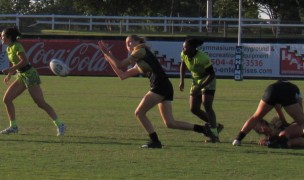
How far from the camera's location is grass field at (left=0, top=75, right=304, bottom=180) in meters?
10.5

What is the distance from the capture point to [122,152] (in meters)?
12.3

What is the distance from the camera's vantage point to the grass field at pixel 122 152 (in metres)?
10.5

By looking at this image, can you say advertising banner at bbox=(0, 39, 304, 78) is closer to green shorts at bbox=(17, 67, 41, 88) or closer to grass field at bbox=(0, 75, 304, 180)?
grass field at bbox=(0, 75, 304, 180)

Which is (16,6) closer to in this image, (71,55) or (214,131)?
(71,55)

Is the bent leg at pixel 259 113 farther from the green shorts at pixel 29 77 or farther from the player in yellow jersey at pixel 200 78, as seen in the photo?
the green shorts at pixel 29 77

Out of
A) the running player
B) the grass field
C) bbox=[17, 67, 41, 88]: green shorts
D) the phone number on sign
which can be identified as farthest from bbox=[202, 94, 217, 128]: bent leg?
the phone number on sign

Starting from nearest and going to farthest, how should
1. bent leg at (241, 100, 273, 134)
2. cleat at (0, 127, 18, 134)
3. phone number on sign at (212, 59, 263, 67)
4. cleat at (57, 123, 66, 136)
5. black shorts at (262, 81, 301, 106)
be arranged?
black shorts at (262, 81, 301, 106), bent leg at (241, 100, 273, 134), cleat at (57, 123, 66, 136), cleat at (0, 127, 18, 134), phone number on sign at (212, 59, 263, 67)

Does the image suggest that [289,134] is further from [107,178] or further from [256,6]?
[256,6]

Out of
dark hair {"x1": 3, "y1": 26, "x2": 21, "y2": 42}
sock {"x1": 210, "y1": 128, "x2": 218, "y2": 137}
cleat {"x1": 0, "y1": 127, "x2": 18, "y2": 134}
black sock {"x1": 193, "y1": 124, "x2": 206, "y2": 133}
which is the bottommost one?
cleat {"x1": 0, "y1": 127, "x2": 18, "y2": 134}

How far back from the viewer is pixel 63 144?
43.3 ft

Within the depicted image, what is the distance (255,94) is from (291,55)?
924cm

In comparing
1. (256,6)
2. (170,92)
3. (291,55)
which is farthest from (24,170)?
(256,6)

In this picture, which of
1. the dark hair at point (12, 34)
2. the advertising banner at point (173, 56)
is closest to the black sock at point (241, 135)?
the dark hair at point (12, 34)

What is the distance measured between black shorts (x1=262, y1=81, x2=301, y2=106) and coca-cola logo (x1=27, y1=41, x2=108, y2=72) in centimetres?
2491
